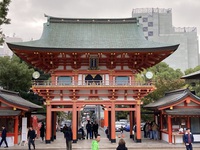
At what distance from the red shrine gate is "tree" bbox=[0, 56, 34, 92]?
14496mm

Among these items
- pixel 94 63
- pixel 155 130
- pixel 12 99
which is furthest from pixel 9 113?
pixel 155 130

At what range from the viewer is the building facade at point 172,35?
8481 cm

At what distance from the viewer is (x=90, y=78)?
25953mm

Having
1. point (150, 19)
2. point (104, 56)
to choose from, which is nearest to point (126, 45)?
point (104, 56)

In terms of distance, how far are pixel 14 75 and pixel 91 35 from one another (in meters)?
17.8

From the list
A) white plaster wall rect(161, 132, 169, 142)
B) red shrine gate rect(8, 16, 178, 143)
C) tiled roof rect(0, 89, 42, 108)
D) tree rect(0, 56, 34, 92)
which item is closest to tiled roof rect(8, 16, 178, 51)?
red shrine gate rect(8, 16, 178, 143)

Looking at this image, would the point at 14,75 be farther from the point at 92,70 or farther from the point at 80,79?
the point at 92,70

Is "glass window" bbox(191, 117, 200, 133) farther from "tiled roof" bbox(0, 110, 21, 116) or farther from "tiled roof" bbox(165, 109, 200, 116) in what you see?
"tiled roof" bbox(0, 110, 21, 116)

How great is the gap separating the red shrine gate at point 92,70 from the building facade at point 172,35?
6134 cm

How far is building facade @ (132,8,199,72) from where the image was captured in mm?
84812

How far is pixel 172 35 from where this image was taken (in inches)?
3374

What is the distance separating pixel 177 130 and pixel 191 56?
2651 inches

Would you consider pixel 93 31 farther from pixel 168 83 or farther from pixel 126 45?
pixel 168 83

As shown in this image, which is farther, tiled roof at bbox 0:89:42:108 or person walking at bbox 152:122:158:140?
person walking at bbox 152:122:158:140
